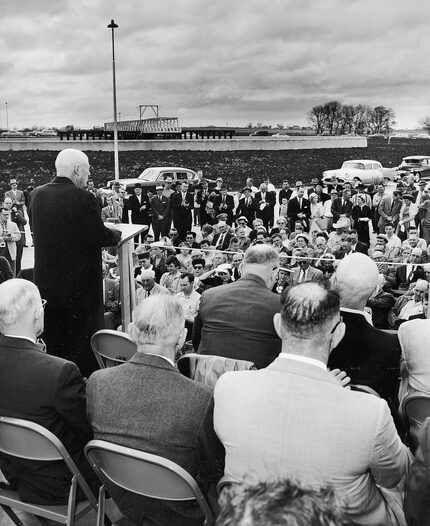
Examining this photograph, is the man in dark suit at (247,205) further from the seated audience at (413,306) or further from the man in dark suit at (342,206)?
the seated audience at (413,306)

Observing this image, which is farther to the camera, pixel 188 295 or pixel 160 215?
pixel 160 215

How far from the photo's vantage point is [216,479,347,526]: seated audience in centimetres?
107

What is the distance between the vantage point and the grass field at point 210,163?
119 feet

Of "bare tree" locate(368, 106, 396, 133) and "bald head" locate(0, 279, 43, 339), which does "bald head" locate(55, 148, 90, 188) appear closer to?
"bald head" locate(0, 279, 43, 339)

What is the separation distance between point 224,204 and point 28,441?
13304 millimetres

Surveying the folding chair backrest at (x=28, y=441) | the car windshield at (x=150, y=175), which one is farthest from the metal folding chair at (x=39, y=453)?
the car windshield at (x=150, y=175)

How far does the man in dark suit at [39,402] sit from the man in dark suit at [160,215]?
1245cm

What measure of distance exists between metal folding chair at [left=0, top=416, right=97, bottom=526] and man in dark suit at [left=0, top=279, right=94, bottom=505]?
0.05 meters

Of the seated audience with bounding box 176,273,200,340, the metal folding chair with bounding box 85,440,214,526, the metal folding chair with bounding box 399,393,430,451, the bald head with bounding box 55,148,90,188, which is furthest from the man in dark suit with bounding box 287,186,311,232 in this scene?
the metal folding chair with bounding box 85,440,214,526

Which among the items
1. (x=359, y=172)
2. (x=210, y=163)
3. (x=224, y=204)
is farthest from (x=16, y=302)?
(x=210, y=163)

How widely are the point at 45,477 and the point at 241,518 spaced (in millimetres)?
1808

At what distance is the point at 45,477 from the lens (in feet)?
8.64

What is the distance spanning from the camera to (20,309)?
2789 millimetres

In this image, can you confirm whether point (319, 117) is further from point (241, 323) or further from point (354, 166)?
point (241, 323)
